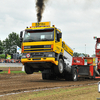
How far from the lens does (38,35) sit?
1445 cm

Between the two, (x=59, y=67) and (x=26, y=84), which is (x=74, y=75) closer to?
(x=59, y=67)

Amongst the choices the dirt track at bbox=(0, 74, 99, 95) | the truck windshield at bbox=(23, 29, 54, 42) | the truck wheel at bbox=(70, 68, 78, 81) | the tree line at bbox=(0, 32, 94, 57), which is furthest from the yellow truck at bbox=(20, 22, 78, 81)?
the tree line at bbox=(0, 32, 94, 57)

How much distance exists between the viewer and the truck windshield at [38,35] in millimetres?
14258

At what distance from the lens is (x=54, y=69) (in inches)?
580

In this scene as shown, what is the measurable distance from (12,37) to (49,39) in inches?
4062

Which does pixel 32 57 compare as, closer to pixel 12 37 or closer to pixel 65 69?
pixel 65 69

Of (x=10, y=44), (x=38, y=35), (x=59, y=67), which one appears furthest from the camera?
(x=10, y=44)

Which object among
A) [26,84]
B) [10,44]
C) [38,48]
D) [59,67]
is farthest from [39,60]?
[10,44]

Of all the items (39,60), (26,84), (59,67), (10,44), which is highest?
(10,44)

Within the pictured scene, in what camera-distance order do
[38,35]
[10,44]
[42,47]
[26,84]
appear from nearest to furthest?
[26,84] < [42,47] < [38,35] < [10,44]

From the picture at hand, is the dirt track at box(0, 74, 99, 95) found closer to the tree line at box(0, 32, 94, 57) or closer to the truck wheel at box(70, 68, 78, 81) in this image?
the truck wheel at box(70, 68, 78, 81)

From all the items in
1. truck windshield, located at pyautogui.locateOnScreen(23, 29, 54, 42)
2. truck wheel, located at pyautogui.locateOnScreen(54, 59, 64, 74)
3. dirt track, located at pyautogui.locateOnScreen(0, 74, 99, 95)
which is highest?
truck windshield, located at pyautogui.locateOnScreen(23, 29, 54, 42)

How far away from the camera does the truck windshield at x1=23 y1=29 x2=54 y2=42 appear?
14258mm

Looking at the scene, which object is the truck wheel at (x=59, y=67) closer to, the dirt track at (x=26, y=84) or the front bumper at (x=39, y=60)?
the front bumper at (x=39, y=60)
